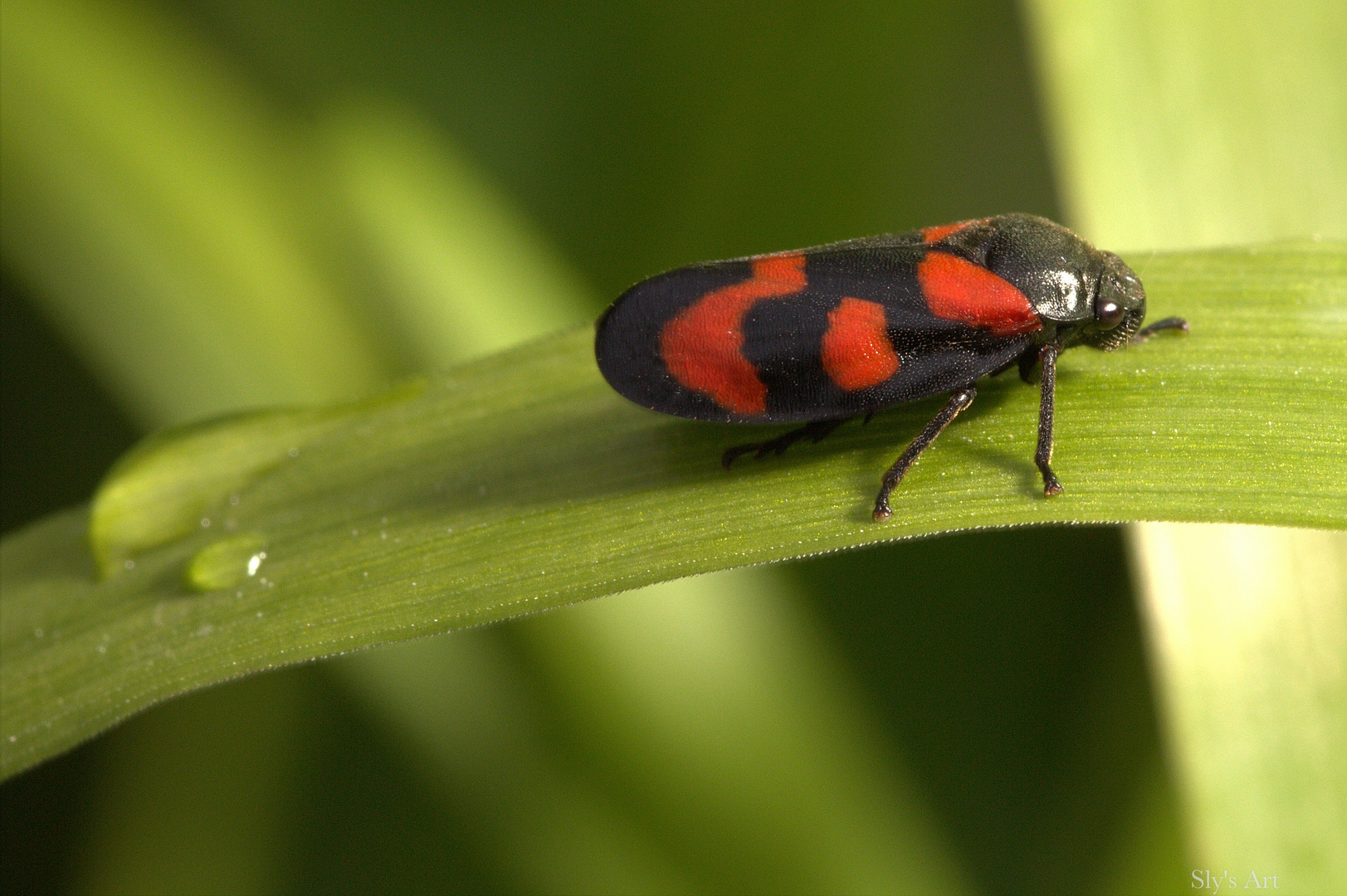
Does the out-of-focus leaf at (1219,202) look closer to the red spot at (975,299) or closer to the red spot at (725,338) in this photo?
the red spot at (975,299)

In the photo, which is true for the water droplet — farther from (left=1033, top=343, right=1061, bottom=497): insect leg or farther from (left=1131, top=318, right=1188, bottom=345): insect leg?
(left=1131, top=318, right=1188, bottom=345): insect leg

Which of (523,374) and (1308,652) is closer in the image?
(1308,652)

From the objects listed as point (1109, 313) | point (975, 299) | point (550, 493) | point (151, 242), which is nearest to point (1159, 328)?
point (1109, 313)

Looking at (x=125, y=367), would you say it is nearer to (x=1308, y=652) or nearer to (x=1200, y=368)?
(x=1200, y=368)

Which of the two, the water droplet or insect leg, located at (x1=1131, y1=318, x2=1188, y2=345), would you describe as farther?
insect leg, located at (x1=1131, y1=318, x2=1188, y2=345)

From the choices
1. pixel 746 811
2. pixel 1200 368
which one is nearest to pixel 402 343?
pixel 746 811

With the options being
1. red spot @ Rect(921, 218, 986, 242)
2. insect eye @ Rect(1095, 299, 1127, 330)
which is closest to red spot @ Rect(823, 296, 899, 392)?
red spot @ Rect(921, 218, 986, 242)

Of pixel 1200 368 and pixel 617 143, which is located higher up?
pixel 617 143

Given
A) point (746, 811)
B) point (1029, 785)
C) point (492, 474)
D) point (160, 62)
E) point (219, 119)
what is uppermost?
point (160, 62)
